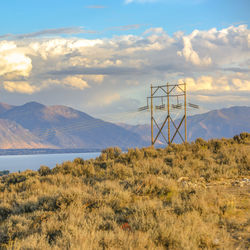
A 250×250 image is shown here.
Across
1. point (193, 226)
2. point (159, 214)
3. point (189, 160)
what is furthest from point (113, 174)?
point (193, 226)

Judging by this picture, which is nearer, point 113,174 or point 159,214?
point 159,214

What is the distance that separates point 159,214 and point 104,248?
1.96 metres

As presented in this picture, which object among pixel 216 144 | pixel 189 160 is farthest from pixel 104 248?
pixel 216 144

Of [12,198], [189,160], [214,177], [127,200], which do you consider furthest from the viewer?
[189,160]

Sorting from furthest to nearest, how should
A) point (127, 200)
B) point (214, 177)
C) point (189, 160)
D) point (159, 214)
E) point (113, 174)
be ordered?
point (189, 160), point (113, 174), point (214, 177), point (127, 200), point (159, 214)

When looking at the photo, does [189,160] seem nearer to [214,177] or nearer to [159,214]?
[214,177]

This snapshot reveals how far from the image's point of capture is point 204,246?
21.4ft

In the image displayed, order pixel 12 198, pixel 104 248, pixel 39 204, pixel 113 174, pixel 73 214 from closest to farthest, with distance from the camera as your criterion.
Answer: pixel 104 248
pixel 73 214
pixel 39 204
pixel 12 198
pixel 113 174

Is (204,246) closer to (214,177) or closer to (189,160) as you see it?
(214,177)

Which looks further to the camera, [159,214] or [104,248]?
[159,214]

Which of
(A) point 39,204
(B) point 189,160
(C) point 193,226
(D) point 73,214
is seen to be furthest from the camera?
(B) point 189,160

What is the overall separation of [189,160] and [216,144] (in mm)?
7695

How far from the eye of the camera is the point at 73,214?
8406 mm

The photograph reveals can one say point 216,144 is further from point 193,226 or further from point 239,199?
point 193,226
